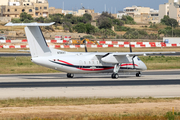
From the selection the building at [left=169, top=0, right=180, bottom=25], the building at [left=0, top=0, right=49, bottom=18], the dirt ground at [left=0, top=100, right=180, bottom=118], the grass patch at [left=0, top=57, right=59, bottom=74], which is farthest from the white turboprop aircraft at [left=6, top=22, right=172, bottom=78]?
the building at [left=169, top=0, right=180, bottom=25]

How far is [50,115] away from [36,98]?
524 centimetres

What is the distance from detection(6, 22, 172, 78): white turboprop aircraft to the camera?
30.2 meters

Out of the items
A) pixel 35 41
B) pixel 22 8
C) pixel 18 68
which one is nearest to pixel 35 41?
pixel 35 41

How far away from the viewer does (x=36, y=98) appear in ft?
69.1

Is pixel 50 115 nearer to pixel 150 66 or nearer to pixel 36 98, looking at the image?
pixel 36 98

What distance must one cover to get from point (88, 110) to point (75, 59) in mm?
14824

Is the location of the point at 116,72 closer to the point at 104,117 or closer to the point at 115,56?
the point at 115,56

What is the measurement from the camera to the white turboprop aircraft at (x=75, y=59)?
30250mm

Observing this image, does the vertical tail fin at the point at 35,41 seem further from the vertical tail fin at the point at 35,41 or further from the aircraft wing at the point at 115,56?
the aircraft wing at the point at 115,56

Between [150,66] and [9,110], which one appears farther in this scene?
[150,66]

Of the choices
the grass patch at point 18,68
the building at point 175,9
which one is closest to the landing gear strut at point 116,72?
the grass patch at point 18,68

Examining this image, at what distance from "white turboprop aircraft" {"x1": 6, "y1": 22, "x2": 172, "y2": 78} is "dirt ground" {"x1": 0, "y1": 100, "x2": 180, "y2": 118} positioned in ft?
41.4

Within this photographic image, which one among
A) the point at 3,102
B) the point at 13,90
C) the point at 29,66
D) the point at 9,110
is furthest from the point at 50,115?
→ the point at 29,66

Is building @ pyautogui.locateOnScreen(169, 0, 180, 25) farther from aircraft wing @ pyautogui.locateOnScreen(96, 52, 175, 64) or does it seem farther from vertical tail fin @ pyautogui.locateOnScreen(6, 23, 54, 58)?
vertical tail fin @ pyautogui.locateOnScreen(6, 23, 54, 58)
